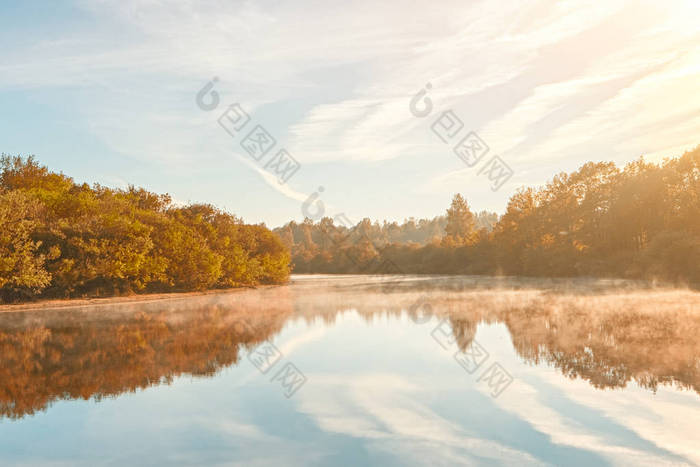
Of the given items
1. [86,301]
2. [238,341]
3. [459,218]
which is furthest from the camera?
[459,218]

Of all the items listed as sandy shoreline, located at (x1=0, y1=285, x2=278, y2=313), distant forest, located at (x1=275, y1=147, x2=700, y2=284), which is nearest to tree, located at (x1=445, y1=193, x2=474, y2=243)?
distant forest, located at (x1=275, y1=147, x2=700, y2=284)

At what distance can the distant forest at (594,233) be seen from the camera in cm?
4803

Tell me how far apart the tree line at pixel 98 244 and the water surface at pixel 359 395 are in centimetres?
1333

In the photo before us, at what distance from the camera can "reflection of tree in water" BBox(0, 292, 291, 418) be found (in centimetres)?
962

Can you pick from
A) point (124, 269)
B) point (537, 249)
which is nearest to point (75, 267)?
point (124, 269)

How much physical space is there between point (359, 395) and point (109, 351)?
824 cm

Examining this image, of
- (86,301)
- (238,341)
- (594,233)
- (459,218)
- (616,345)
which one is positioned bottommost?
(616,345)

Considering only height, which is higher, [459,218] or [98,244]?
[459,218]

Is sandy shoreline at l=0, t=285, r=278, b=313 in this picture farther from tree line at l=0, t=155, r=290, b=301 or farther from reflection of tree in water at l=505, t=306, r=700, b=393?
reflection of tree in water at l=505, t=306, r=700, b=393

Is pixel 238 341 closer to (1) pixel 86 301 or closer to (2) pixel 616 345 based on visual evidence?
(2) pixel 616 345

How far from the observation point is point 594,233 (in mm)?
63500

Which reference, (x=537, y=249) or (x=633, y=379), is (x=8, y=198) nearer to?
(x=633, y=379)

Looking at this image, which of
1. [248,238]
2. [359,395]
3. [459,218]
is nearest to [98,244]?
[248,238]

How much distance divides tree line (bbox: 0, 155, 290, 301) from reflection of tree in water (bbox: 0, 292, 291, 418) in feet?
22.0
